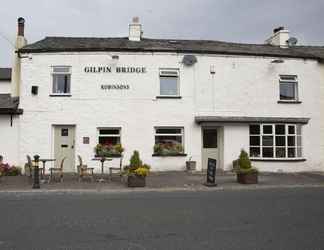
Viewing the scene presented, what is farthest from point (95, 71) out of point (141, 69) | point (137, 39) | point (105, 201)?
point (105, 201)

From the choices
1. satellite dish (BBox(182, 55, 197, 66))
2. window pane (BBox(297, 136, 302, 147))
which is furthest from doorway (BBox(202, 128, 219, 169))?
window pane (BBox(297, 136, 302, 147))

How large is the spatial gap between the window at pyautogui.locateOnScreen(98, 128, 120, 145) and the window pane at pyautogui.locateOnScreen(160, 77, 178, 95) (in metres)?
3.26

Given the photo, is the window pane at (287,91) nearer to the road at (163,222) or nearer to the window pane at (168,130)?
the window pane at (168,130)

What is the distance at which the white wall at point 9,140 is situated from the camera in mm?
17750

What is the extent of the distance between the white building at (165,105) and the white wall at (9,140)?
2.0 inches

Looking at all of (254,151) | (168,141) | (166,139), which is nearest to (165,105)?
(166,139)

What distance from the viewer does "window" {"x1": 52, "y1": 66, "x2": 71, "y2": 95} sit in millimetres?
18172

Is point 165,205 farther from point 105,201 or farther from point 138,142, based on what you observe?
point 138,142

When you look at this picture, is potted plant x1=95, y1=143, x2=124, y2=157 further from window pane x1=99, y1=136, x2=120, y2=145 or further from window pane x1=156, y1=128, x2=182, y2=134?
window pane x1=156, y1=128, x2=182, y2=134

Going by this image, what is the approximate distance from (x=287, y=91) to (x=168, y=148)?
25.2ft

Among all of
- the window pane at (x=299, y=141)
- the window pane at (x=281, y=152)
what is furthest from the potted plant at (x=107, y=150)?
the window pane at (x=299, y=141)

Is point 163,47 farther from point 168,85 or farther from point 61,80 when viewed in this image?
point 61,80

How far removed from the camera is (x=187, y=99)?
1845cm

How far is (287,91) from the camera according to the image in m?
19.7
